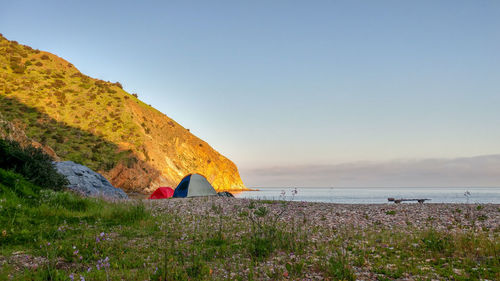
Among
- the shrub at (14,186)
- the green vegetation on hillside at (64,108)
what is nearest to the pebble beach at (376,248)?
the shrub at (14,186)

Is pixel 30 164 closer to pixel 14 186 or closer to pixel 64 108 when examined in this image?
pixel 14 186

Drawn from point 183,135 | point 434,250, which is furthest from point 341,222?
point 183,135

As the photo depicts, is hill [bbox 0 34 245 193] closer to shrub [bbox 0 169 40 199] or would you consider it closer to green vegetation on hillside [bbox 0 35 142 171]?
green vegetation on hillside [bbox 0 35 142 171]

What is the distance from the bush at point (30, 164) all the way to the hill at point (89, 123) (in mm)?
29615

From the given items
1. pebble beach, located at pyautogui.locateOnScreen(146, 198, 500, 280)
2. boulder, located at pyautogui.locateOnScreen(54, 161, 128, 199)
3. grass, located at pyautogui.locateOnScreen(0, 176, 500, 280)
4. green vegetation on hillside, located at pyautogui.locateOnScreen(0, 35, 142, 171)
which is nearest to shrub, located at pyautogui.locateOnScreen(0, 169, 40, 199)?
grass, located at pyautogui.locateOnScreen(0, 176, 500, 280)

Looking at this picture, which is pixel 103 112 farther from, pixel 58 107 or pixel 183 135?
pixel 183 135

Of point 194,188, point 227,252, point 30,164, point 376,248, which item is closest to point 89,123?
point 194,188

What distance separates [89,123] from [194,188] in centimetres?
3372

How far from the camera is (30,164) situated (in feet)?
58.0

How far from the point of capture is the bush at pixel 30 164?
16.7m

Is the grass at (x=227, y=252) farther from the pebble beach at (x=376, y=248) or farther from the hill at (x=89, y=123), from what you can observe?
the hill at (x=89, y=123)

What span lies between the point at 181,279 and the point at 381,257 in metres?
4.62

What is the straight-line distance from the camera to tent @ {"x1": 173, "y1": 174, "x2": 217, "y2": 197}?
104 ft

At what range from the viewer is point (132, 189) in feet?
166
